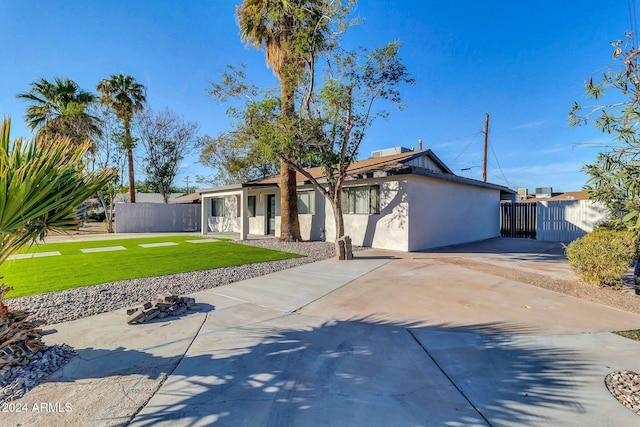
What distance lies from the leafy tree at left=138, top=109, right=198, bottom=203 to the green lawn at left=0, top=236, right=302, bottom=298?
16199 mm

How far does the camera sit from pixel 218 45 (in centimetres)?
1328

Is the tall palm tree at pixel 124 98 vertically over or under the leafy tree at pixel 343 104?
over

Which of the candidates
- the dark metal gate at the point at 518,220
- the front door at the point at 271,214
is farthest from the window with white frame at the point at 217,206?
the dark metal gate at the point at 518,220

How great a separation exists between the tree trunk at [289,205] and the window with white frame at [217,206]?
8.91 meters

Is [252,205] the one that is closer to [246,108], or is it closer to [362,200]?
[362,200]

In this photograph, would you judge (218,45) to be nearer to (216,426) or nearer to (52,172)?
(52,172)

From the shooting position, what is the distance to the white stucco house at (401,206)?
11422 millimetres

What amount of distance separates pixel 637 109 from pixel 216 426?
5.29 meters

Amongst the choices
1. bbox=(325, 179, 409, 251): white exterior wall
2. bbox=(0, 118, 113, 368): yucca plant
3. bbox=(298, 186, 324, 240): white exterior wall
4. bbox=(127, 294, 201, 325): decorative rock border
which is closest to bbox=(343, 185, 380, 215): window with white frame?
bbox=(325, 179, 409, 251): white exterior wall

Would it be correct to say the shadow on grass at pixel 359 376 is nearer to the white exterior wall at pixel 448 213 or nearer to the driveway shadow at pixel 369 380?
the driveway shadow at pixel 369 380

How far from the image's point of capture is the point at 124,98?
21422 mm

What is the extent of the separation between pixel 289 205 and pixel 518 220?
13.3 meters

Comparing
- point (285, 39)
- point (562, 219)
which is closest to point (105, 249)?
point (285, 39)

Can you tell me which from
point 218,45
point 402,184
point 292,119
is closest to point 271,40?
point 218,45
